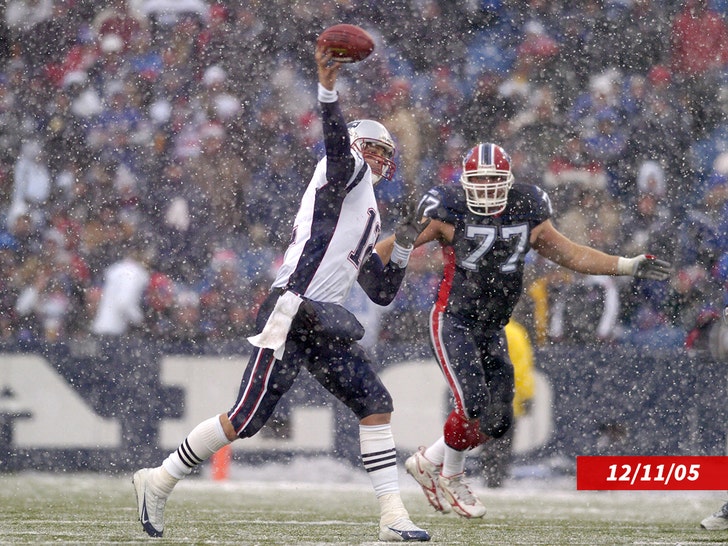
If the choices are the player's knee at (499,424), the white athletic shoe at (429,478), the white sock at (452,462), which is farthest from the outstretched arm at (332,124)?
the white athletic shoe at (429,478)

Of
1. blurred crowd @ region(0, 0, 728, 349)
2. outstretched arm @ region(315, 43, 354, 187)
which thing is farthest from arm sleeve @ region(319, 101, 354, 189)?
Answer: blurred crowd @ region(0, 0, 728, 349)

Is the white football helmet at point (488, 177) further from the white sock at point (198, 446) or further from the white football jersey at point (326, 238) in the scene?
the white sock at point (198, 446)

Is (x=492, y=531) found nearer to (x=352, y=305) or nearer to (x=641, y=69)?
(x=352, y=305)

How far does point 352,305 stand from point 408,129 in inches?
69.0

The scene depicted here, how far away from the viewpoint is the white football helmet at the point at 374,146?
5.07 m

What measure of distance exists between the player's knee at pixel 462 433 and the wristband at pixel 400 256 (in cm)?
91

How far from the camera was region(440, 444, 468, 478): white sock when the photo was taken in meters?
6.20

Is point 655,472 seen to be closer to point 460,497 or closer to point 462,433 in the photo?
point 460,497

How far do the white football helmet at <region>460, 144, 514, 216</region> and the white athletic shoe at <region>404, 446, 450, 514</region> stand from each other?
1.31 m

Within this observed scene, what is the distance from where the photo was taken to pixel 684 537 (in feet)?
17.0

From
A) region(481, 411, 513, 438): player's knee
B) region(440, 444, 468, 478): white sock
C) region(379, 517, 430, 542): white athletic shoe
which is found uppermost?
region(481, 411, 513, 438): player's knee

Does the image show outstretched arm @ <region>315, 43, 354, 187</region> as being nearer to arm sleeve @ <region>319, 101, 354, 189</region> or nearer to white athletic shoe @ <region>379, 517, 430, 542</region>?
arm sleeve @ <region>319, 101, 354, 189</region>

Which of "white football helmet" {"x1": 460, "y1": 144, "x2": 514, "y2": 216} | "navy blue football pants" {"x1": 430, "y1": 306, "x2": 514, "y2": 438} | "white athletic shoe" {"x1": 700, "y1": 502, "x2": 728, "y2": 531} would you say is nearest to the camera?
"white athletic shoe" {"x1": 700, "y1": 502, "x2": 728, "y2": 531}

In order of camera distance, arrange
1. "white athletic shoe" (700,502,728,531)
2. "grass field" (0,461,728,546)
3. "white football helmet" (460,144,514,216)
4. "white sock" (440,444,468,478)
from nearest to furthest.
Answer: "grass field" (0,461,728,546)
"white athletic shoe" (700,502,728,531)
"white football helmet" (460,144,514,216)
"white sock" (440,444,468,478)
